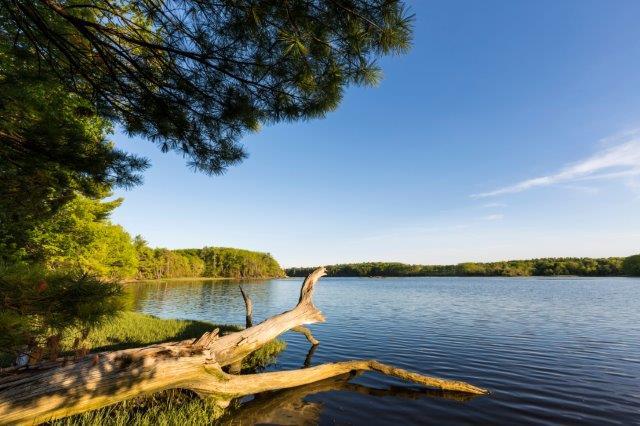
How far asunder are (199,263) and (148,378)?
497 feet

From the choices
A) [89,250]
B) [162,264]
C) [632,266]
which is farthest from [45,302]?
[632,266]

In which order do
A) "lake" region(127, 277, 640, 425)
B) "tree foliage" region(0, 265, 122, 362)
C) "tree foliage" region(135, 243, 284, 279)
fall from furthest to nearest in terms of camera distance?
"tree foliage" region(135, 243, 284, 279) < "lake" region(127, 277, 640, 425) < "tree foliage" region(0, 265, 122, 362)

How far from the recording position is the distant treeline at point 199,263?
384 ft

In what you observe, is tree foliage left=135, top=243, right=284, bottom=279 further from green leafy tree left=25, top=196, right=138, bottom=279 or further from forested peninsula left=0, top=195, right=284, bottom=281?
green leafy tree left=25, top=196, right=138, bottom=279

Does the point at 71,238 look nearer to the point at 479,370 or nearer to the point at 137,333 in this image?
the point at 137,333

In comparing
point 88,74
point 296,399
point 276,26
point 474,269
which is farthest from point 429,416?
point 474,269

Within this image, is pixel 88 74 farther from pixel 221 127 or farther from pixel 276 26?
pixel 276 26

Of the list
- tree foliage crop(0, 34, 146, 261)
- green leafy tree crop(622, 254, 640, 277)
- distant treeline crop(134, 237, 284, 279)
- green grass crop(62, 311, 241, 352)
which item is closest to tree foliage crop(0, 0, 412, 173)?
tree foliage crop(0, 34, 146, 261)

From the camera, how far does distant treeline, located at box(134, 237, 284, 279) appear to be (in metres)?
117

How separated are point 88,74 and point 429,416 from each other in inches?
445

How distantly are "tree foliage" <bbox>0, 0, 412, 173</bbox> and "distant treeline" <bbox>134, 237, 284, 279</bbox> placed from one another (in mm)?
114360

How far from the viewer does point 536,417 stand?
9.37 m

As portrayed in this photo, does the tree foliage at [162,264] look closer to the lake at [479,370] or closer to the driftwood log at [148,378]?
the lake at [479,370]

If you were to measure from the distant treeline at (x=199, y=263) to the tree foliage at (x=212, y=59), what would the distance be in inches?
4502
